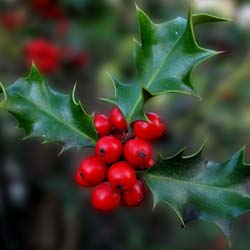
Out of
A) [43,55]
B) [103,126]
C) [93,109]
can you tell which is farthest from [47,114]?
[93,109]

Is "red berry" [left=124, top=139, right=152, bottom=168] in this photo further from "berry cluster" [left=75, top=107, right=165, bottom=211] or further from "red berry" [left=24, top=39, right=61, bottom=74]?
"red berry" [left=24, top=39, right=61, bottom=74]

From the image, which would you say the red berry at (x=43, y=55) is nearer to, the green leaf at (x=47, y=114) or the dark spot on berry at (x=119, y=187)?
the green leaf at (x=47, y=114)

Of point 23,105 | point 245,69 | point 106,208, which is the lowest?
point 245,69

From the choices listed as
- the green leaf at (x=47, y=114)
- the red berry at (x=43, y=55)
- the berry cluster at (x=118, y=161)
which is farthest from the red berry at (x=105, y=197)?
the red berry at (x=43, y=55)

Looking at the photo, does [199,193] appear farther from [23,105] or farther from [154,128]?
[23,105]

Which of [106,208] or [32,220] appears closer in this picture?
[106,208]

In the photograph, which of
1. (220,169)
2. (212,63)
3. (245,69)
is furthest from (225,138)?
(220,169)

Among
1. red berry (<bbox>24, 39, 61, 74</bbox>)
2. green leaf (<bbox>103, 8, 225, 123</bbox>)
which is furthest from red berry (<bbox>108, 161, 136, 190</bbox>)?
red berry (<bbox>24, 39, 61, 74</bbox>)
